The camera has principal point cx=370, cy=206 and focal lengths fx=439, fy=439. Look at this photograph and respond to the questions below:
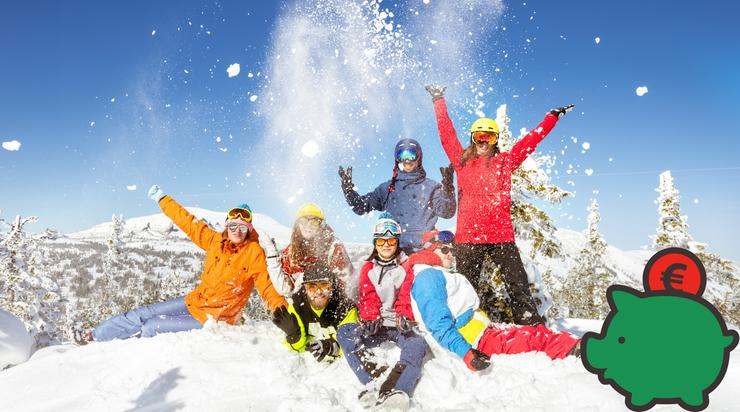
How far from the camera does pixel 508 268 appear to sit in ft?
19.2

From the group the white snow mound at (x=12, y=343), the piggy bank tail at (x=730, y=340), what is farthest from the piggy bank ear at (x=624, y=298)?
the white snow mound at (x=12, y=343)

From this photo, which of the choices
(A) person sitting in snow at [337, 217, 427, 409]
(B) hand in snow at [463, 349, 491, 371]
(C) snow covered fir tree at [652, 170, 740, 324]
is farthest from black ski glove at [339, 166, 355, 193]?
(C) snow covered fir tree at [652, 170, 740, 324]

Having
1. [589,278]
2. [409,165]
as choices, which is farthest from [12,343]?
[589,278]

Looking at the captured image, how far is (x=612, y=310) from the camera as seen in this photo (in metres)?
3.12

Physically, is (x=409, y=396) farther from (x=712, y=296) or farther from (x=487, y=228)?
(x=712, y=296)

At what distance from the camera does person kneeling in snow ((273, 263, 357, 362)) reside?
5.10m

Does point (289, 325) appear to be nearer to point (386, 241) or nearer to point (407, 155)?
point (386, 241)

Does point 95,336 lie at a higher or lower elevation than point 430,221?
lower

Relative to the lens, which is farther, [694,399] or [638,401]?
[638,401]

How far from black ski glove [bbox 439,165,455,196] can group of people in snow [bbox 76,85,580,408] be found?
0.02 m

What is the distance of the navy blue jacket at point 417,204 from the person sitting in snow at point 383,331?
1.39 m

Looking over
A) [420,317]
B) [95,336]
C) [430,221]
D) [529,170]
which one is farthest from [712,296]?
[95,336]

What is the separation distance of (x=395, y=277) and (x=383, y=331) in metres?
0.63

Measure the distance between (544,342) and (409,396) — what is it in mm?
1528
